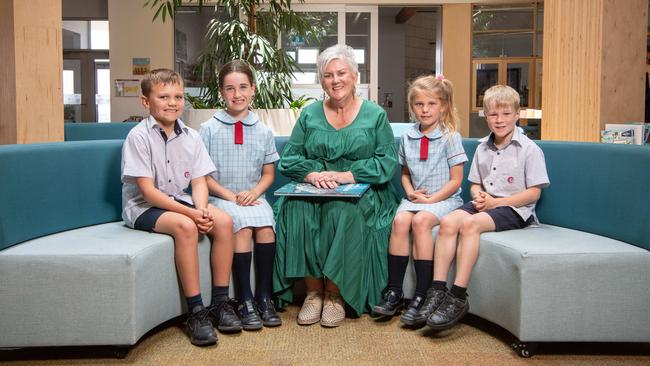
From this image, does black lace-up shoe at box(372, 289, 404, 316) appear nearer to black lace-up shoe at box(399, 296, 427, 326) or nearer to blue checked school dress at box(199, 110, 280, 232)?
black lace-up shoe at box(399, 296, 427, 326)

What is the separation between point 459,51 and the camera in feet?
38.7

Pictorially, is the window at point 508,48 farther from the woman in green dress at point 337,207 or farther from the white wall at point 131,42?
the woman in green dress at point 337,207

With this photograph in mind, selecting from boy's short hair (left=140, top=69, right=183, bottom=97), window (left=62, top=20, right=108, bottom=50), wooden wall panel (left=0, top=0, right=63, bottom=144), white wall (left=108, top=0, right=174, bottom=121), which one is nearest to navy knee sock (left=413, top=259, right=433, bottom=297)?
boy's short hair (left=140, top=69, right=183, bottom=97)

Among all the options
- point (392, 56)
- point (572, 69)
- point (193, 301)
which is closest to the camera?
point (193, 301)

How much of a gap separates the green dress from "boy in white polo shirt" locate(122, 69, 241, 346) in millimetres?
323

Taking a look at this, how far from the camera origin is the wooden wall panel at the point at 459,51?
38.3 ft

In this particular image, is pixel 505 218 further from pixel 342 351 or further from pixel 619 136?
pixel 619 136

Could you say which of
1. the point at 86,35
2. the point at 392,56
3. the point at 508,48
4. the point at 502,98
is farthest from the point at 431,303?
the point at 392,56

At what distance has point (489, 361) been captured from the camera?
2.51 meters

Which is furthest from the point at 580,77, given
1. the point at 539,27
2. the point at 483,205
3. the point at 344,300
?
the point at 539,27

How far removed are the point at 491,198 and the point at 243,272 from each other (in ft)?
3.83

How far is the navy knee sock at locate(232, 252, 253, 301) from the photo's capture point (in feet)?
9.71

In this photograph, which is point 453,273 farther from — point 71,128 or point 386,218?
point 71,128

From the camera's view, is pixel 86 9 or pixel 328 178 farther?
pixel 86 9
